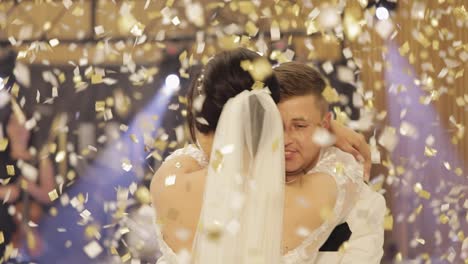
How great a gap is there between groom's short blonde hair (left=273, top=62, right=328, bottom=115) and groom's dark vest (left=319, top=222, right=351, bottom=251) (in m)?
0.41

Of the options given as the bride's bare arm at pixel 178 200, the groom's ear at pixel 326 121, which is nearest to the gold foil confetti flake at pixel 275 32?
the groom's ear at pixel 326 121

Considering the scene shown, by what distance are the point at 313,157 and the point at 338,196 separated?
225 millimetres

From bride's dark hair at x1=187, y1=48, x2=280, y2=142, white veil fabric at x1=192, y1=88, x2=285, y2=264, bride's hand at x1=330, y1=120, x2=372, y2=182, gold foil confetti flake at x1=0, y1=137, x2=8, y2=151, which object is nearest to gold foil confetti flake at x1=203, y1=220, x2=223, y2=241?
white veil fabric at x1=192, y1=88, x2=285, y2=264

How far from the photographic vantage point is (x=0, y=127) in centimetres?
645

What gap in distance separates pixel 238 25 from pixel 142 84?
3.42 ft

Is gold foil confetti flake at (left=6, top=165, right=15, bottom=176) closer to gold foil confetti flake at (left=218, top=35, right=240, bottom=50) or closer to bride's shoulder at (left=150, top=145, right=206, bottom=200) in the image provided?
gold foil confetti flake at (left=218, top=35, right=240, bottom=50)

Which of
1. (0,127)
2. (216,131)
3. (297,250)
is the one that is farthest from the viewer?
(0,127)

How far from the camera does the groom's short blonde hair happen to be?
99.5 inches

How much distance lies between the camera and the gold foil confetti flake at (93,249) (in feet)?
21.9

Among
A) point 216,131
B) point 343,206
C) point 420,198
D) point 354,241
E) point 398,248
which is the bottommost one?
point 398,248

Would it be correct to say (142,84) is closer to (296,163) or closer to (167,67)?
(167,67)

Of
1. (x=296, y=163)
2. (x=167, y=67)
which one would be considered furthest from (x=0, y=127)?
(x=296, y=163)

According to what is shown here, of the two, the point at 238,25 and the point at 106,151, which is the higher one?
the point at 238,25

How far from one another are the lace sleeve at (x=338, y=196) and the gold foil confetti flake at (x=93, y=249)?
441 cm
